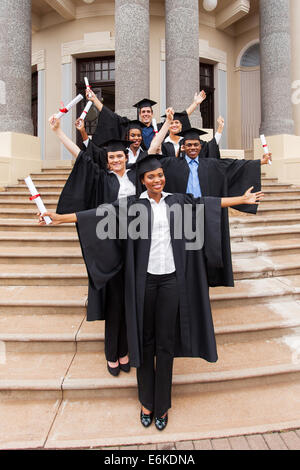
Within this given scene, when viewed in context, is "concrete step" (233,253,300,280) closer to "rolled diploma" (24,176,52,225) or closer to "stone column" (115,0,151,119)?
"rolled diploma" (24,176,52,225)

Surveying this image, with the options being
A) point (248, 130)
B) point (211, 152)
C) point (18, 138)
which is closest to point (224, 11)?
point (248, 130)

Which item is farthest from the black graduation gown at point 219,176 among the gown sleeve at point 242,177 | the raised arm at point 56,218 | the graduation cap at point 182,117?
the raised arm at point 56,218

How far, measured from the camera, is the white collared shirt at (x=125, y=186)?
2.88 meters

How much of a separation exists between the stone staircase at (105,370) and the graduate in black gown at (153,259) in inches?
14.4

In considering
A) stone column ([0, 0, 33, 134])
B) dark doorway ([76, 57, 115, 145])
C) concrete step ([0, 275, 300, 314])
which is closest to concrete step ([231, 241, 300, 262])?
concrete step ([0, 275, 300, 314])

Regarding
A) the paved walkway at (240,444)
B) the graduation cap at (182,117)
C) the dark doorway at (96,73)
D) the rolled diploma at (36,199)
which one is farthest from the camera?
the dark doorway at (96,73)

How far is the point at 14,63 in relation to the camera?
7457mm

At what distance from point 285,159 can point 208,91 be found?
204 inches

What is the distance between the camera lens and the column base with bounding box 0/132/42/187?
24.0ft

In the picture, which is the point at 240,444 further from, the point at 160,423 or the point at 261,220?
the point at 261,220

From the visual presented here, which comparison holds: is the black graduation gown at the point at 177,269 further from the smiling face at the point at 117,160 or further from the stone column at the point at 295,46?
the stone column at the point at 295,46
